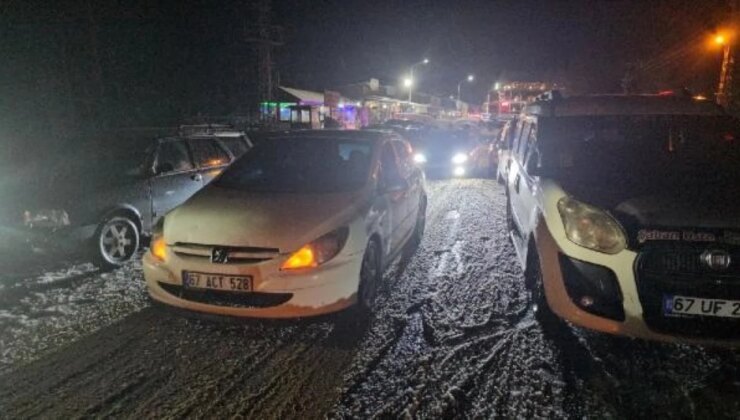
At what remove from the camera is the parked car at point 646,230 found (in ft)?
10.2

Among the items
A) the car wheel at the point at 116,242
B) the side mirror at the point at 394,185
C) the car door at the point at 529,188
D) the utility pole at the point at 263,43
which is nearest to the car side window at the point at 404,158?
the side mirror at the point at 394,185

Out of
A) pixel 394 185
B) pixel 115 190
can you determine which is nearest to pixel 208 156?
pixel 115 190

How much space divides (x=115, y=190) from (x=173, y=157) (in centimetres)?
111

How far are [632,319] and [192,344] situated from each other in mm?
3245

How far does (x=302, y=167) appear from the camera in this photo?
16.7 feet

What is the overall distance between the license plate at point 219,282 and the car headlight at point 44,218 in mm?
2717

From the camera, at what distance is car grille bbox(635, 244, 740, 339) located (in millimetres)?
3078

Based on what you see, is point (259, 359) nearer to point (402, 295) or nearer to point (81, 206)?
point (402, 295)

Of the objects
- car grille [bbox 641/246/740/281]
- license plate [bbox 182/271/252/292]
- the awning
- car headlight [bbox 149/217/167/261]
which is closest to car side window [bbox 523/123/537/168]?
car grille [bbox 641/246/740/281]

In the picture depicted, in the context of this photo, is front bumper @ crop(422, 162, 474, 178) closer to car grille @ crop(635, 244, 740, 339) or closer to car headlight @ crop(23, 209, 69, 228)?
car headlight @ crop(23, 209, 69, 228)

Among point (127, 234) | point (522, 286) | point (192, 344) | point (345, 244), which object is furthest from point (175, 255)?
point (522, 286)

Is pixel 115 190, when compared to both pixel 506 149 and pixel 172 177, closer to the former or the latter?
Answer: pixel 172 177

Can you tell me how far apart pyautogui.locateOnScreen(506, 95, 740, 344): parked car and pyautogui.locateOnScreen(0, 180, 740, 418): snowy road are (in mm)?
392

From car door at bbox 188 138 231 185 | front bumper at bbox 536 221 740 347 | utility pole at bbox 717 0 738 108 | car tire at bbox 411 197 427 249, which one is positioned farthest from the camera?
utility pole at bbox 717 0 738 108
